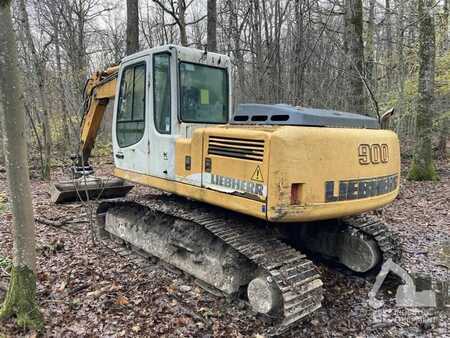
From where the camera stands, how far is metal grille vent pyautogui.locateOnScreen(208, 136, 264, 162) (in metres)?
3.11

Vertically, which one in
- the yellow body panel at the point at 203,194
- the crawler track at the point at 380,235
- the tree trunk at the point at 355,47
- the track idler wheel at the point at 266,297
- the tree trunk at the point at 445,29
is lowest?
the track idler wheel at the point at 266,297

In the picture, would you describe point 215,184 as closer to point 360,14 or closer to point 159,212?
point 159,212

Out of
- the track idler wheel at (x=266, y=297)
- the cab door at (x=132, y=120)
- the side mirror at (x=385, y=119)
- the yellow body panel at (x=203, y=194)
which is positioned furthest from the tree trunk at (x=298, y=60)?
the track idler wheel at (x=266, y=297)

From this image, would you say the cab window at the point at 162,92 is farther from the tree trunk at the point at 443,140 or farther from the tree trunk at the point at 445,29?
the tree trunk at the point at 443,140

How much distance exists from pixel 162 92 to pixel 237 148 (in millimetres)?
1394

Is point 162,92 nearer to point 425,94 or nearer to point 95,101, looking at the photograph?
point 95,101

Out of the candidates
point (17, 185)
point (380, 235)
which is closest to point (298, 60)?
point (380, 235)

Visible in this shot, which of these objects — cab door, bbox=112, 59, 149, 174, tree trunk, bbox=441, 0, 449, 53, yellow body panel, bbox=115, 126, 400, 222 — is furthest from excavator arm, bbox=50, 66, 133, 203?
tree trunk, bbox=441, 0, 449, 53

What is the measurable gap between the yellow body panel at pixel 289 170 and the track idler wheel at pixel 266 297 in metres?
0.61

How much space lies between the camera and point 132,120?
4.72 metres

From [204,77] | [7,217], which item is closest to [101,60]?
[7,217]

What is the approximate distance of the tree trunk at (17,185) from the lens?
274 cm

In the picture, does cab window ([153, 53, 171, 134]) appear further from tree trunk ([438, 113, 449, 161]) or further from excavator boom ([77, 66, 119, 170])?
tree trunk ([438, 113, 449, 161])

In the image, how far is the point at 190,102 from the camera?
424 cm
